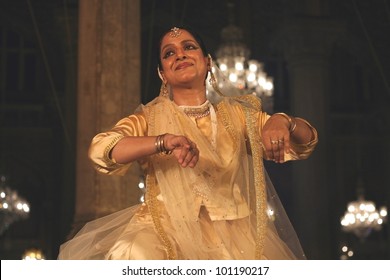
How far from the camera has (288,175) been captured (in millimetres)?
20812

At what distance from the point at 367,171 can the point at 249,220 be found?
1820 centimetres

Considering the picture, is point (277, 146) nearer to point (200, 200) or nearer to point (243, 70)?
point (200, 200)

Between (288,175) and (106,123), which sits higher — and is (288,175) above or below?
above

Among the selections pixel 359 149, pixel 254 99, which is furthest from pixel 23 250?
pixel 254 99

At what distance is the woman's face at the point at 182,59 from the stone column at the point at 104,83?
14.1 feet

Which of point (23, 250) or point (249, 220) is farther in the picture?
point (23, 250)

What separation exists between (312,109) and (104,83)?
17.0ft

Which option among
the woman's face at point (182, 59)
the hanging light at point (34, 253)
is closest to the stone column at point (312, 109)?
the hanging light at point (34, 253)

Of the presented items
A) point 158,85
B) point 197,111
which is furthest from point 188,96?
point 158,85

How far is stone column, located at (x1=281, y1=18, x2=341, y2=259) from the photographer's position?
1200cm

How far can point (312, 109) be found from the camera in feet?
40.1

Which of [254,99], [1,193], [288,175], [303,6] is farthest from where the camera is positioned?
[288,175]

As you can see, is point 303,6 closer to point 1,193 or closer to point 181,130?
point 1,193

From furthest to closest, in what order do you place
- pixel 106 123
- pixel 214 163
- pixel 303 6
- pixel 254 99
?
pixel 303 6, pixel 106 123, pixel 254 99, pixel 214 163
